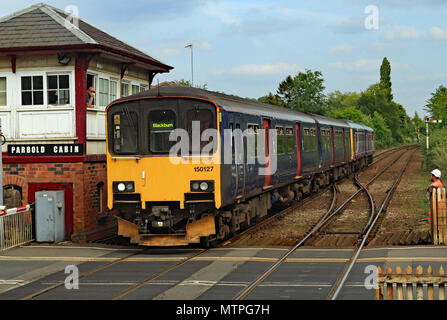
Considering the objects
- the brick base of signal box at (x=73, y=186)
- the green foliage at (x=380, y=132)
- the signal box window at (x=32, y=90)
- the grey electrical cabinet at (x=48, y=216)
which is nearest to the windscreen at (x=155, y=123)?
the grey electrical cabinet at (x=48, y=216)

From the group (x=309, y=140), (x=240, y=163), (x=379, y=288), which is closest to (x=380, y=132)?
(x=309, y=140)

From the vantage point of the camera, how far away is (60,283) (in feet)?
32.7

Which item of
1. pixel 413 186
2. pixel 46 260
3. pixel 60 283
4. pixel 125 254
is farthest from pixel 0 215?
pixel 413 186

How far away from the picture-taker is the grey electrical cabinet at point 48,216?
14570 mm

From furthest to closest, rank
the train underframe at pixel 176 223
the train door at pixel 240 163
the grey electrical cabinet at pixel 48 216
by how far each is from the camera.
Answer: the grey electrical cabinet at pixel 48 216
the train door at pixel 240 163
the train underframe at pixel 176 223

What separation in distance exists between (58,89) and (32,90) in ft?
2.29

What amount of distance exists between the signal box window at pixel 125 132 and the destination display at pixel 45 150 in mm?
2709

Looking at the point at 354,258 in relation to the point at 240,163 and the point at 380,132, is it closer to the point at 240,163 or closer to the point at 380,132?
the point at 240,163

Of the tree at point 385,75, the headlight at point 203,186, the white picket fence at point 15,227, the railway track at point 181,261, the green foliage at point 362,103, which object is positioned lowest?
the railway track at point 181,261

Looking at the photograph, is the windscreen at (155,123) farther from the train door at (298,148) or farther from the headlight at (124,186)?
the train door at (298,148)

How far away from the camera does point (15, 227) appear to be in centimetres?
1409

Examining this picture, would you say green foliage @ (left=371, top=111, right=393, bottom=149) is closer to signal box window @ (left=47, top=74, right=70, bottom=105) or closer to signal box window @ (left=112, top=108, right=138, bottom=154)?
signal box window @ (left=47, top=74, right=70, bottom=105)

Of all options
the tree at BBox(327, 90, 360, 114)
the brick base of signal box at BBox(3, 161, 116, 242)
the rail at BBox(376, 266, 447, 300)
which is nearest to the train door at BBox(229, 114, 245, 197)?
the brick base of signal box at BBox(3, 161, 116, 242)
